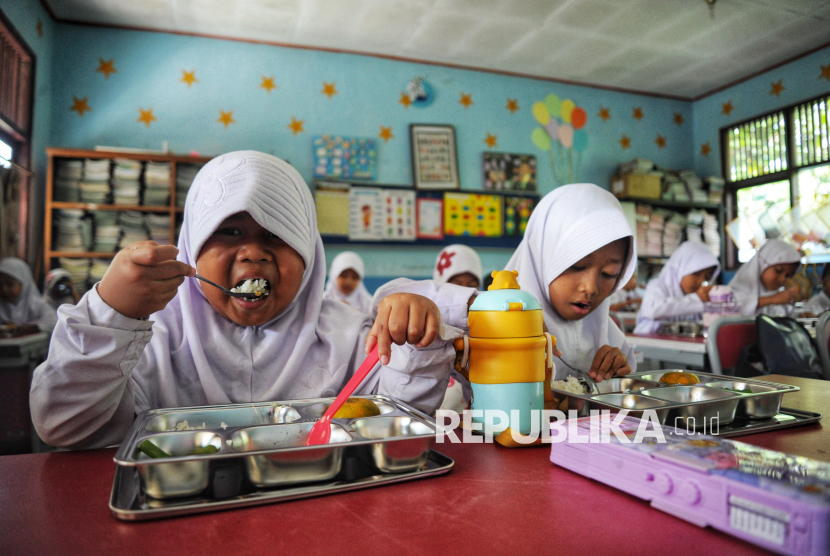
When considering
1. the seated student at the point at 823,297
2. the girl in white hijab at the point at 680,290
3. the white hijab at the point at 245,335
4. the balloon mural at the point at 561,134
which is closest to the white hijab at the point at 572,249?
the white hijab at the point at 245,335

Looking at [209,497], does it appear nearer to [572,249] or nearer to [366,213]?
[572,249]

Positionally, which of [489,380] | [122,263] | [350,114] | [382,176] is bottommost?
[489,380]

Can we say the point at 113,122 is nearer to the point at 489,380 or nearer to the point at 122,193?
the point at 122,193

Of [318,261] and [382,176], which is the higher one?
[382,176]

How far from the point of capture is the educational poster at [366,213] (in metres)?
4.49

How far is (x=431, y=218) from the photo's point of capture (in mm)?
4719

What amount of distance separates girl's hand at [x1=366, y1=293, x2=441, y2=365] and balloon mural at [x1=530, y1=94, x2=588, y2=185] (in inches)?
188

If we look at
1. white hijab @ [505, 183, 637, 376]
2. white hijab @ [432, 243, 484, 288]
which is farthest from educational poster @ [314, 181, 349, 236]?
white hijab @ [505, 183, 637, 376]

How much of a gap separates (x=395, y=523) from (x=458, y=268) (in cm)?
312

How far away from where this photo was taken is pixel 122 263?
72 cm

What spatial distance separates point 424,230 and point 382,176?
0.63 meters

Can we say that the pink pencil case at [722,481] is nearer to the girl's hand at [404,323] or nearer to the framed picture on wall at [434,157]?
the girl's hand at [404,323]

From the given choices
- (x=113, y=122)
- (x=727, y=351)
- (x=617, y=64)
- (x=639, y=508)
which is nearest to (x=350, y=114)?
(x=113, y=122)

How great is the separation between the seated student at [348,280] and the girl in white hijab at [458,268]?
35.1 inches
